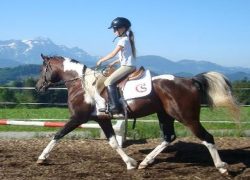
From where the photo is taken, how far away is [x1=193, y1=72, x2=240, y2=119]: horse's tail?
8242 millimetres

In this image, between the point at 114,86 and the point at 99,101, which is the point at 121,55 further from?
the point at 99,101

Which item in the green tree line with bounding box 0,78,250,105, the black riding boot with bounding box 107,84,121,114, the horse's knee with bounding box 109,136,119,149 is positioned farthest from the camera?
the green tree line with bounding box 0,78,250,105

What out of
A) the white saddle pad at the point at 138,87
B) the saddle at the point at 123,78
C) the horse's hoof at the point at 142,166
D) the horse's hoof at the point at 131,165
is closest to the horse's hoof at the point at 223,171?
the horse's hoof at the point at 142,166

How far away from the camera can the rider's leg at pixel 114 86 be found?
8.37 metres

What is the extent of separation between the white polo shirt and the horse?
53 cm

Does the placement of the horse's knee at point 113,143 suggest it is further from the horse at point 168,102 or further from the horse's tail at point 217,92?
the horse's tail at point 217,92

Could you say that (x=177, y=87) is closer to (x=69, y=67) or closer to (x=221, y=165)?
(x=221, y=165)

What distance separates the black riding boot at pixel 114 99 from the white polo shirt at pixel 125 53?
0.45 meters

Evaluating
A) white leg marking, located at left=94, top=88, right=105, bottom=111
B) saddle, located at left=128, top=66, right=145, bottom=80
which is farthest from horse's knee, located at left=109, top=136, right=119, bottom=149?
saddle, located at left=128, top=66, right=145, bottom=80

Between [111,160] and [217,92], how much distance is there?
2390 millimetres

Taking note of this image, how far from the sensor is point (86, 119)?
341 inches

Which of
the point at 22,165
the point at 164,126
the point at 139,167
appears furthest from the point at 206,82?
the point at 22,165

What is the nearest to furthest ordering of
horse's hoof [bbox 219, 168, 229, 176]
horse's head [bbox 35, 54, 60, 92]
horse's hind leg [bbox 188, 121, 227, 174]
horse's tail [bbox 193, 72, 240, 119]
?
horse's hoof [bbox 219, 168, 229, 176] → horse's hind leg [bbox 188, 121, 227, 174] → horse's tail [bbox 193, 72, 240, 119] → horse's head [bbox 35, 54, 60, 92]

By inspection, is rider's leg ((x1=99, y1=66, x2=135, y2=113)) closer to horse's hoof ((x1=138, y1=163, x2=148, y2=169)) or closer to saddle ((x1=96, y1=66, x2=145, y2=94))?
saddle ((x1=96, y1=66, x2=145, y2=94))
